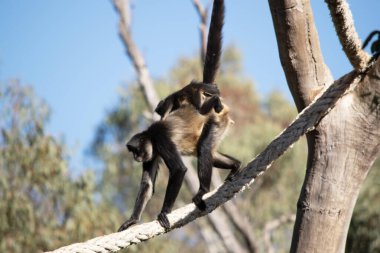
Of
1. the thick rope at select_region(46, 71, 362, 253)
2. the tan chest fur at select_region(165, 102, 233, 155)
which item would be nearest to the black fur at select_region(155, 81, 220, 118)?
the tan chest fur at select_region(165, 102, 233, 155)

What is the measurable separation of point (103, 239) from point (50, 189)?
22.4ft

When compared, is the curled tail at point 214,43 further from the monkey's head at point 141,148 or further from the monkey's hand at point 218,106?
the monkey's head at point 141,148

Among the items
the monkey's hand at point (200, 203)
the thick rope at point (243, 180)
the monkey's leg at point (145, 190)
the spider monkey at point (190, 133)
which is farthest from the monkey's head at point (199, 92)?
the thick rope at point (243, 180)

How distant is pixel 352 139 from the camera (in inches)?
153

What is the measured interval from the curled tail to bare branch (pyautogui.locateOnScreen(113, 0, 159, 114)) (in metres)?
6.33

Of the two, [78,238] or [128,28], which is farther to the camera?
[128,28]

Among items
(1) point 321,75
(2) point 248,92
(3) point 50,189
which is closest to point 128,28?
(3) point 50,189

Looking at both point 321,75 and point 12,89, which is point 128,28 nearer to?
point 12,89

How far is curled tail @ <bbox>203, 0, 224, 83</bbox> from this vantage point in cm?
541

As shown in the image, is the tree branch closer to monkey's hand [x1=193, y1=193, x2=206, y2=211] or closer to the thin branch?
monkey's hand [x1=193, y1=193, x2=206, y2=211]

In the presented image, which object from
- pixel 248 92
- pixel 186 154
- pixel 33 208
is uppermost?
pixel 186 154

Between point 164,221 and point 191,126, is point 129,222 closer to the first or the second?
point 164,221

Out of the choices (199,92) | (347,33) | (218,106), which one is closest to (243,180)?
(347,33)

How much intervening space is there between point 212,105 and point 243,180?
162 cm
